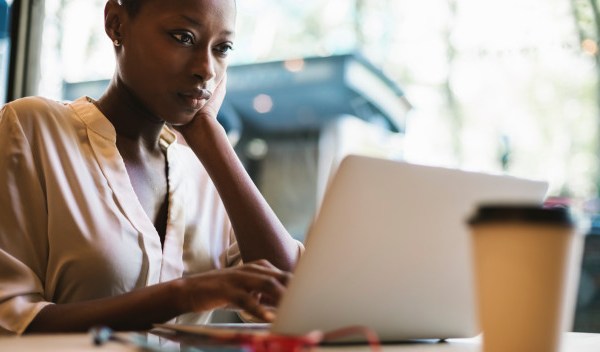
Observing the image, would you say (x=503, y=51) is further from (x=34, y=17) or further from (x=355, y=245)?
(x=355, y=245)

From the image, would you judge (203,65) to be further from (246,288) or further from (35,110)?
(246,288)

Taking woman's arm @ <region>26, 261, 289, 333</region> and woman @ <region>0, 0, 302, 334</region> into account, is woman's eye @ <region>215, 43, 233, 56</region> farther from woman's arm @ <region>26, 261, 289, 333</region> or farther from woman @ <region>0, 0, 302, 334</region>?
woman's arm @ <region>26, 261, 289, 333</region>

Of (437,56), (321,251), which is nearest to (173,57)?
(321,251)

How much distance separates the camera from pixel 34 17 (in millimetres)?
2838

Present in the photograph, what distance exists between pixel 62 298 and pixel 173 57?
1.57 feet

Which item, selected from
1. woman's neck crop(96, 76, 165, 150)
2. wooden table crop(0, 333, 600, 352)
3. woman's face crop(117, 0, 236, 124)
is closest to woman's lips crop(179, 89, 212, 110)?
woman's face crop(117, 0, 236, 124)

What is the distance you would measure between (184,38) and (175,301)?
0.54 meters

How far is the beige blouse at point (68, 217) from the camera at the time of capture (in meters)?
1.30

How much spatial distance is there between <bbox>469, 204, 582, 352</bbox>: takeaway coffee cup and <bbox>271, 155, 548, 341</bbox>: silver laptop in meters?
0.22

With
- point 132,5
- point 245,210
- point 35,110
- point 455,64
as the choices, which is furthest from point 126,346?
point 455,64

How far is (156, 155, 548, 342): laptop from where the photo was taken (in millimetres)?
863

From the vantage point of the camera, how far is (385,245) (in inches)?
35.4

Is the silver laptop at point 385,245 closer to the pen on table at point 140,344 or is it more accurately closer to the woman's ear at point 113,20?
the pen on table at point 140,344

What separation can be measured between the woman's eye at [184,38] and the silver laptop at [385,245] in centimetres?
70
